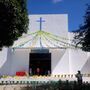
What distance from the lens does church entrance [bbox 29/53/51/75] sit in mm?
36344

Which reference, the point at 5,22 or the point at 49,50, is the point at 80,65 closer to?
the point at 49,50

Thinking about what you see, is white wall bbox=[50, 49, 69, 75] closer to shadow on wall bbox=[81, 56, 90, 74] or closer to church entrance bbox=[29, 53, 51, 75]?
church entrance bbox=[29, 53, 51, 75]

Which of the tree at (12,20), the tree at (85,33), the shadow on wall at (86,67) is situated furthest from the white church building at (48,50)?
the tree at (12,20)

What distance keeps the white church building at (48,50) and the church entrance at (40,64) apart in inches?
4.6

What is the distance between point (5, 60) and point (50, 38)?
5035 mm

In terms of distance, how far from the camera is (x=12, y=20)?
14781 millimetres

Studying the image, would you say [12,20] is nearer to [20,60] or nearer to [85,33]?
[85,33]

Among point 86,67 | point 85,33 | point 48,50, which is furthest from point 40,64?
point 85,33

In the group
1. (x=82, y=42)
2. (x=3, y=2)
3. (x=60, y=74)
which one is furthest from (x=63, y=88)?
(x=60, y=74)

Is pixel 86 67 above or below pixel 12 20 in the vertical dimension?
below

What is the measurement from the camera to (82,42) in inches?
731

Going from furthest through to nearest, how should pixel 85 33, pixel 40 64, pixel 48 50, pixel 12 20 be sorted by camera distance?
pixel 40 64 < pixel 48 50 < pixel 85 33 < pixel 12 20

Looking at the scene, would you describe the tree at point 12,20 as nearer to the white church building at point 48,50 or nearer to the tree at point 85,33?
the tree at point 85,33

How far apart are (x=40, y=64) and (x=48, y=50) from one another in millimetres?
2563
